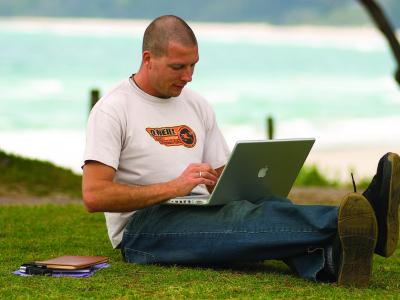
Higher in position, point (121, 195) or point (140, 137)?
point (140, 137)

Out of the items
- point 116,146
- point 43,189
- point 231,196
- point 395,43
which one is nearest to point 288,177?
point 231,196

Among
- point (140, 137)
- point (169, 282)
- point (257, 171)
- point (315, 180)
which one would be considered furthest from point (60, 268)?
point (315, 180)

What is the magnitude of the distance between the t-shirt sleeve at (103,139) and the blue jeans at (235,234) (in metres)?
0.47

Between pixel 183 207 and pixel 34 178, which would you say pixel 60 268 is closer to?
pixel 183 207

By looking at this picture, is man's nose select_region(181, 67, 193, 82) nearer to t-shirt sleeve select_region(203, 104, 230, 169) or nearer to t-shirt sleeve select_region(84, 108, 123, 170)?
t-shirt sleeve select_region(84, 108, 123, 170)

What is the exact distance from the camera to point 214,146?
6.61 m

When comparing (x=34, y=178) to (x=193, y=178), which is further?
(x=34, y=178)

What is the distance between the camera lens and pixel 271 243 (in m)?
5.81

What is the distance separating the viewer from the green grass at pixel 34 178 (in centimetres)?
1327

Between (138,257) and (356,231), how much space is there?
1.53 metres

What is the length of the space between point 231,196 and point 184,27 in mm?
1022

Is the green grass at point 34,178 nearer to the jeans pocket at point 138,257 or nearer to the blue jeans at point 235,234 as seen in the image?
the jeans pocket at point 138,257

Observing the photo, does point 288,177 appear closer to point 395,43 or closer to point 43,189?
point 395,43

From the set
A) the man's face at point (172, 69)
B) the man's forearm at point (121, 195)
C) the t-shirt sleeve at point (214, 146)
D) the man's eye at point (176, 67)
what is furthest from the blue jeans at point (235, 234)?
the man's eye at point (176, 67)
